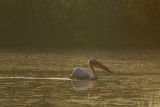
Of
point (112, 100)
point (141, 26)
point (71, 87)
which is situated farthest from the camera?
point (141, 26)

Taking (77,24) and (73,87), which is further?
(77,24)

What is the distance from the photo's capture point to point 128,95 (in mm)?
17531

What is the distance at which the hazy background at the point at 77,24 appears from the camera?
53438 mm

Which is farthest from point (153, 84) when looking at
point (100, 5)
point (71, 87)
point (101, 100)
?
point (100, 5)

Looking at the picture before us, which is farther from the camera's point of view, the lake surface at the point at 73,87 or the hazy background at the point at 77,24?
the hazy background at the point at 77,24

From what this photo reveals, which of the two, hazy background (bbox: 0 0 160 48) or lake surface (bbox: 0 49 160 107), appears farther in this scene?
hazy background (bbox: 0 0 160 48)

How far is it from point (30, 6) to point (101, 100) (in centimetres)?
4054

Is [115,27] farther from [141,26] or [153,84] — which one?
[153,84]

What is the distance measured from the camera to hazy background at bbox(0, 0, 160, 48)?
5344 centimetres

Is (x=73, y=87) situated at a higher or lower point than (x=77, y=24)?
lower

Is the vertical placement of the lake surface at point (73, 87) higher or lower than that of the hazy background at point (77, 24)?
lower

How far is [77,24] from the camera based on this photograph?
5662 centimetres

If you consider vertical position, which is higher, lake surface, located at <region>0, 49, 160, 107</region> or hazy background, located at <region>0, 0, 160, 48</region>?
hazy background, located at <region>0, 0, 160, 48</region>

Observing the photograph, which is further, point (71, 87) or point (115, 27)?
point (115, 27)
